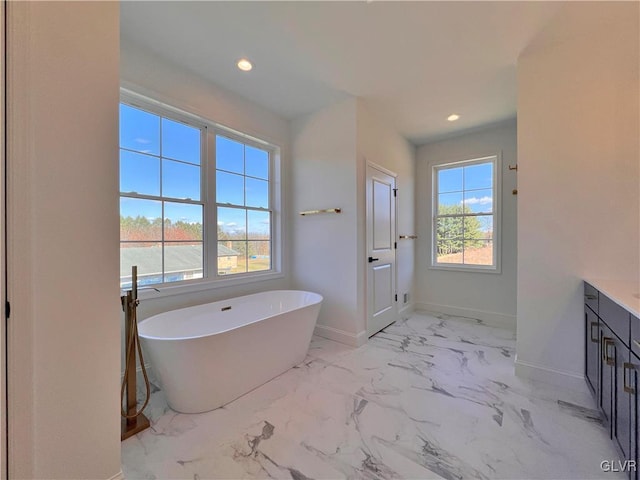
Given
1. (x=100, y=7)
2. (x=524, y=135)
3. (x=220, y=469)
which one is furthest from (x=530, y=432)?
(x=100, y=7)

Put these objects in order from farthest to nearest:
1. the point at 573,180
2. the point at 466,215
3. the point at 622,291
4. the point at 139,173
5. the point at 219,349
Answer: the point at 466,215 → the point at 139,173 → the point at 573,180 → the point at 219,349 → the point at 622,291

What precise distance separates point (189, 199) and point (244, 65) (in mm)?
1276

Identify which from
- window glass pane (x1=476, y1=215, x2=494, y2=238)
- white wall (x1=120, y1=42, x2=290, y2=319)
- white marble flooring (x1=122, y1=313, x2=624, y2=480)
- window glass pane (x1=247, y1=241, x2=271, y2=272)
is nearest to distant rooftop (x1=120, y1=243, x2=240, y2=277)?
white wall (x1=120, y1=42, x2=290, y2=319)

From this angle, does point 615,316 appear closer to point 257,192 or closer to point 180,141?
point 257,192

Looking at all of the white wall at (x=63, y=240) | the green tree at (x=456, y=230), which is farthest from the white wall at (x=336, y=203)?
the white wall at (x=63, y=240)

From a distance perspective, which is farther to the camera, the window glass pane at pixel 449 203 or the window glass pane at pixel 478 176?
the window glass pane at pixel 449 203

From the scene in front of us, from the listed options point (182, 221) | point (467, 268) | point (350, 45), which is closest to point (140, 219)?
point (182, 221)

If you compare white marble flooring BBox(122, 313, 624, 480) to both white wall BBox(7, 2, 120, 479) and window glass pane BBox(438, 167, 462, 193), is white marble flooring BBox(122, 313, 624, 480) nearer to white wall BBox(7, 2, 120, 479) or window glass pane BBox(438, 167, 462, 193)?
white wall BBox(7, 2, 120, 479)

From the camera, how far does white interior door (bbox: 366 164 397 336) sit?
9.91 feet

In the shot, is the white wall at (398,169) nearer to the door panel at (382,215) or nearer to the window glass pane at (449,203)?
the door panel at (382,215)

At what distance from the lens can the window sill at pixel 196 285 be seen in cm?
213

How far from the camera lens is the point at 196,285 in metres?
2.46

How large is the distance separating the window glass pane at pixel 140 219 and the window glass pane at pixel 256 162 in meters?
1.08

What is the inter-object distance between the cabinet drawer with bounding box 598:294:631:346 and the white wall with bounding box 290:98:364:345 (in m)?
1.79
